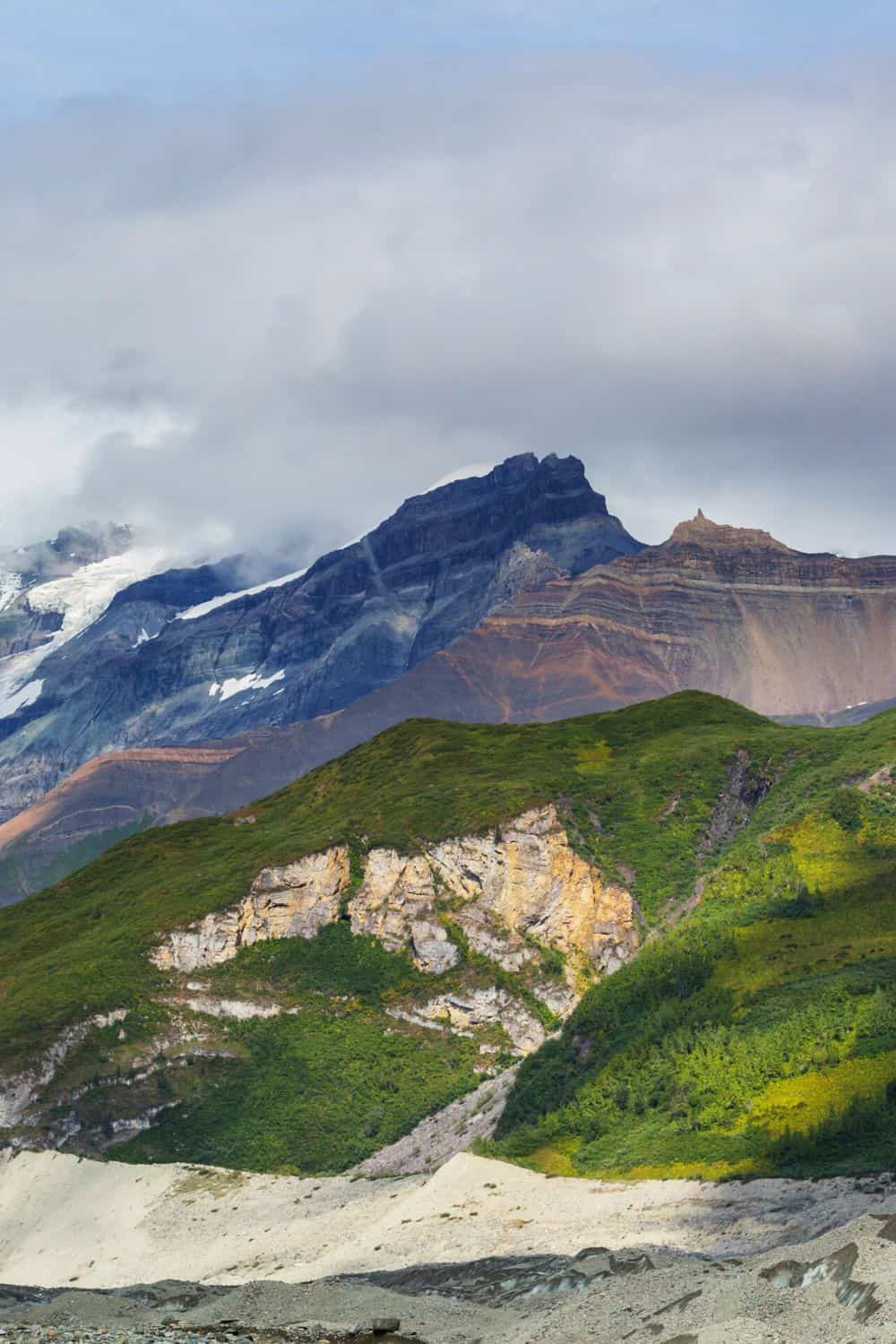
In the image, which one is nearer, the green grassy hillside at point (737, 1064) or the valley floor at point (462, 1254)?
the valley floor at point (462, 1254)

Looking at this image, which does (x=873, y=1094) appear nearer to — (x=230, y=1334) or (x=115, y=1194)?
(x=230, y=1334)

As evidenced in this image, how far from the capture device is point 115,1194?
194625mm

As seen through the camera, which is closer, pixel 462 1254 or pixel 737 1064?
pixel 462 1254

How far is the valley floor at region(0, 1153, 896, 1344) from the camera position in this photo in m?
97.0

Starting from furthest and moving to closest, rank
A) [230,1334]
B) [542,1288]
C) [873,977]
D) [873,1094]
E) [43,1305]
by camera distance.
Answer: [873,977] < [873,1094] < [43,1305] < [542,1288] < [230,1334]

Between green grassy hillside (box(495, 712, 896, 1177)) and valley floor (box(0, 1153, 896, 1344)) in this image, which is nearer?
valley floor (box(0, 1153, 896, 1344))

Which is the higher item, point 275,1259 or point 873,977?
point 873,977

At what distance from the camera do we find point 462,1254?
143625 mm

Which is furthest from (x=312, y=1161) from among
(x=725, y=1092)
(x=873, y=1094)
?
(x=873, y=1094)

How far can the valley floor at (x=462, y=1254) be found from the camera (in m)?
97.0

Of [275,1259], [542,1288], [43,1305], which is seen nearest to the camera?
[542,1288]

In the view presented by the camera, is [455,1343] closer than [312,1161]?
Yes

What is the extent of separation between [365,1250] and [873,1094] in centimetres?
4638

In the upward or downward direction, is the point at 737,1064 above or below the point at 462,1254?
above
